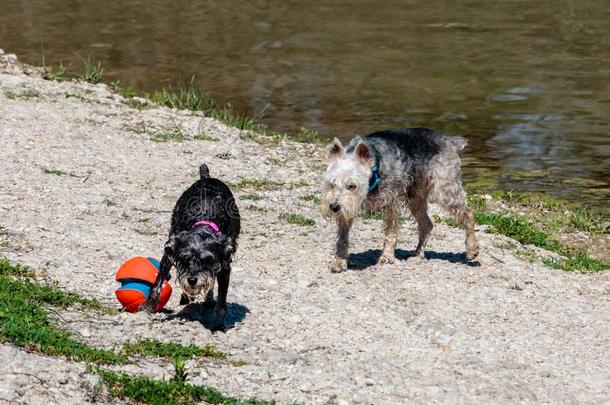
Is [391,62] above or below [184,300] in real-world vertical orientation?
above

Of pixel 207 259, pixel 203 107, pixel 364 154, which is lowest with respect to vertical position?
pixel 203 107

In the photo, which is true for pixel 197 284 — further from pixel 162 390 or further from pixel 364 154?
pixel 364 154

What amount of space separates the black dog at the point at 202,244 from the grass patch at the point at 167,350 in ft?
1.62

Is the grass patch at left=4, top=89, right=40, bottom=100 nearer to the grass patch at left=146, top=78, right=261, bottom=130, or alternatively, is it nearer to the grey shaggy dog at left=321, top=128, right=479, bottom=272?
the grass patch at left=146, top=78, right=261, bottom=130

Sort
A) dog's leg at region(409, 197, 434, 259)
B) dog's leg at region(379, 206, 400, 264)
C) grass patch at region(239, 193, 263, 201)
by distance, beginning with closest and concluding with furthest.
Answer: dog's leg at region(379, 206, 400, 264) → dog's leg at region(409, 197, 434, 259) → grass patch at region(239, 193, 263, 201)

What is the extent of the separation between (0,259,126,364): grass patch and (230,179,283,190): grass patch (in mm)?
6307

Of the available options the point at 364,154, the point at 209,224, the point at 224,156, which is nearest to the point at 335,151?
the point at 364,154

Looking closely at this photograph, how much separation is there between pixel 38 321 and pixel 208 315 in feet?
6.26

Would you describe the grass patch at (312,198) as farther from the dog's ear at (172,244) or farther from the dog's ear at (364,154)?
the dog's ear at (172,244)

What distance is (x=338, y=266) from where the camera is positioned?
1254 cm

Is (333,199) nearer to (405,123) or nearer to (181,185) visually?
(181,185)

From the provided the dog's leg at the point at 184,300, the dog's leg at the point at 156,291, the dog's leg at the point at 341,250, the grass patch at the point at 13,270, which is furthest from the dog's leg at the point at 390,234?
the grass patch at the point at 13,270

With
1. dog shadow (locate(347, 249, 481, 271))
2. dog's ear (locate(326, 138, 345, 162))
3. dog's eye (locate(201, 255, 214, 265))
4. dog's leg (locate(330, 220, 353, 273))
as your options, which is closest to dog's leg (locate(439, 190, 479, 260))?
dog shadow (locate(347, 249, 481, 271))

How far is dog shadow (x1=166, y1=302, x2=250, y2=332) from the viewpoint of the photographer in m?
10.3
